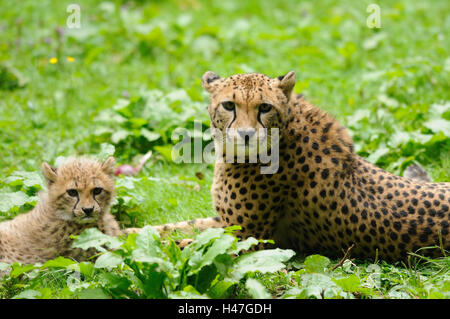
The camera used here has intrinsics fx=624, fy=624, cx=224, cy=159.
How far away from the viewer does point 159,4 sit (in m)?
11.1

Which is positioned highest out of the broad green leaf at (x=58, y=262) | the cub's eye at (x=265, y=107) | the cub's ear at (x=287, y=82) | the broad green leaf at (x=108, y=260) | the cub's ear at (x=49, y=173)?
the cub's ear at (x=287, y=82)

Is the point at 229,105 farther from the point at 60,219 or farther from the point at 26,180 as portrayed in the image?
the point at 26,180

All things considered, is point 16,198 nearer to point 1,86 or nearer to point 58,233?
point 58,233

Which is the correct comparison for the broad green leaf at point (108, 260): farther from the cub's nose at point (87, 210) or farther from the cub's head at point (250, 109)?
the cub's head at point (250, 109)

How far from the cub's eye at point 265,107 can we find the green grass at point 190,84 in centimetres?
114

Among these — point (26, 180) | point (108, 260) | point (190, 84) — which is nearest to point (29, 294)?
point (108, 260)

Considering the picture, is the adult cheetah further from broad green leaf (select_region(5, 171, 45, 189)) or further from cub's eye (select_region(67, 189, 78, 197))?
broad green leaf (select_region(5, 171, 45, 189))

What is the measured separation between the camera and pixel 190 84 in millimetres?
8211

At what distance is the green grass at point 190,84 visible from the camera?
5473mm

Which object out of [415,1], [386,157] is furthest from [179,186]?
[415,1]

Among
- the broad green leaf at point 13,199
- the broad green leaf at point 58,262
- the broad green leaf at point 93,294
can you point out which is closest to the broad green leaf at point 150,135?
the broad green leaf at point 13,199

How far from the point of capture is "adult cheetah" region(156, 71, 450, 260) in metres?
4.34
